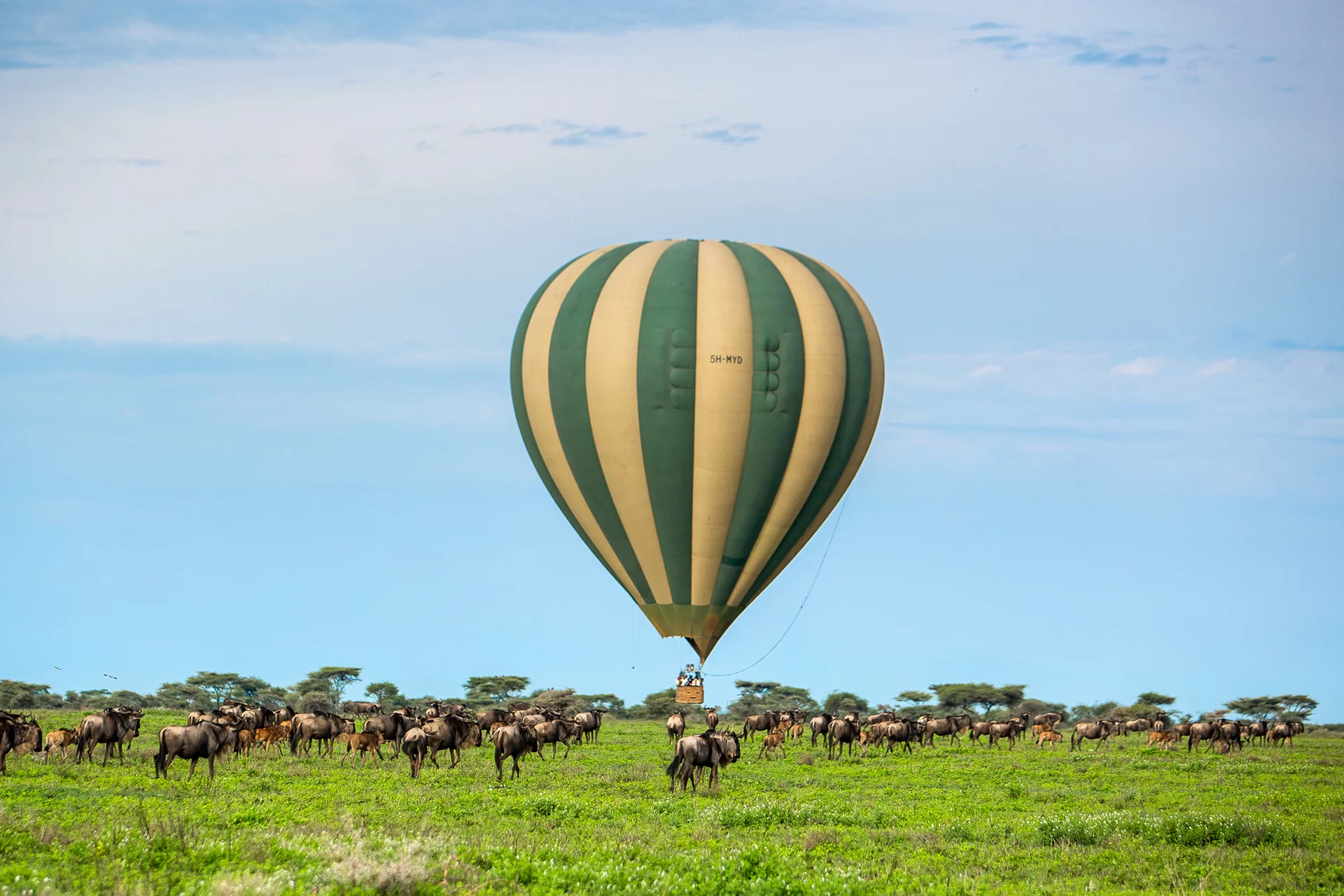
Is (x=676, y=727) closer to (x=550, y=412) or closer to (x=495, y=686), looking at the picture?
(x=550, y=412)

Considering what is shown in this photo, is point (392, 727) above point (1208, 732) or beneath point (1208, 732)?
above

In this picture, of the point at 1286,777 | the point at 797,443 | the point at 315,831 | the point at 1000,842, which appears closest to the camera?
the point at 315,831

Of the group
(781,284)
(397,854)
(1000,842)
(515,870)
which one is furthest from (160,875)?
(781,284)

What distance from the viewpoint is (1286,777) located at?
Answer: 1401 inches

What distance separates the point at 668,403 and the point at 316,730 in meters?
15.2

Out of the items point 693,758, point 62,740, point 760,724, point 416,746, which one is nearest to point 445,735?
point 416,746

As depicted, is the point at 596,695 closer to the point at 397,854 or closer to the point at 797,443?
the point at 797,443

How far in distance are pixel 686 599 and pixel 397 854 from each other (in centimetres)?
2270

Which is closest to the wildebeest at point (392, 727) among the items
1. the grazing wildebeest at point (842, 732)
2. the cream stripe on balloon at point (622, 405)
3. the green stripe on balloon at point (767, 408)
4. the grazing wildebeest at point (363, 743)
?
the grazing wildebeest at point (363, 743)

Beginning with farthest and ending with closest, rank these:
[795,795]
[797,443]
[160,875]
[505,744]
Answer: [797,443], [505,744], [795,795], [160,875]

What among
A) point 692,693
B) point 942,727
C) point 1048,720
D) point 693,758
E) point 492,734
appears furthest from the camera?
point 1048,720

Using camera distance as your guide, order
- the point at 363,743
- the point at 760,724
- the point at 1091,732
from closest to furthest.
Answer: the point at 363,743
the point at 760,724
the point at 1091,732

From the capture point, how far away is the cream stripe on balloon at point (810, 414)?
130ft

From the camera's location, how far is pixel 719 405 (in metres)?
38.6
